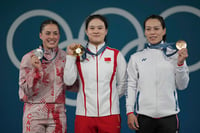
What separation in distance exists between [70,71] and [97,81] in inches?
10.3

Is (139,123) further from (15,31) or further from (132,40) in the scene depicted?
(15,31)

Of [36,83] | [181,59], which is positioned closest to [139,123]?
[181,59]

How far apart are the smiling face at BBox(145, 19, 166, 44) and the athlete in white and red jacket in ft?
1.13

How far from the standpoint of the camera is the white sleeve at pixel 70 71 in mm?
2746

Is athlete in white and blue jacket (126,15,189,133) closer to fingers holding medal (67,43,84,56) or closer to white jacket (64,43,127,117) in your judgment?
white jacket (64,43,127,117)

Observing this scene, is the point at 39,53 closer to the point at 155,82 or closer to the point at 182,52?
the point at 155,82

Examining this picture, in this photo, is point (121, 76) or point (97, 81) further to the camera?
point (121, 76)

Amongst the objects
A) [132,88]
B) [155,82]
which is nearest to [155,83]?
[155,82]

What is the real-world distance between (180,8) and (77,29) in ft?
5.14

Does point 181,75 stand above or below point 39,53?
below

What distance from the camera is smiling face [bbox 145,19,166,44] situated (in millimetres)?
2811

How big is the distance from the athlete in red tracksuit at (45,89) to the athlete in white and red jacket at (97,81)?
0.16m

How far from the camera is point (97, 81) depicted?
275 centimetres

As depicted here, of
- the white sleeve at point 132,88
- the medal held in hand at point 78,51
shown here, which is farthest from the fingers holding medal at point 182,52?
the medal held in hand at point 78,51
